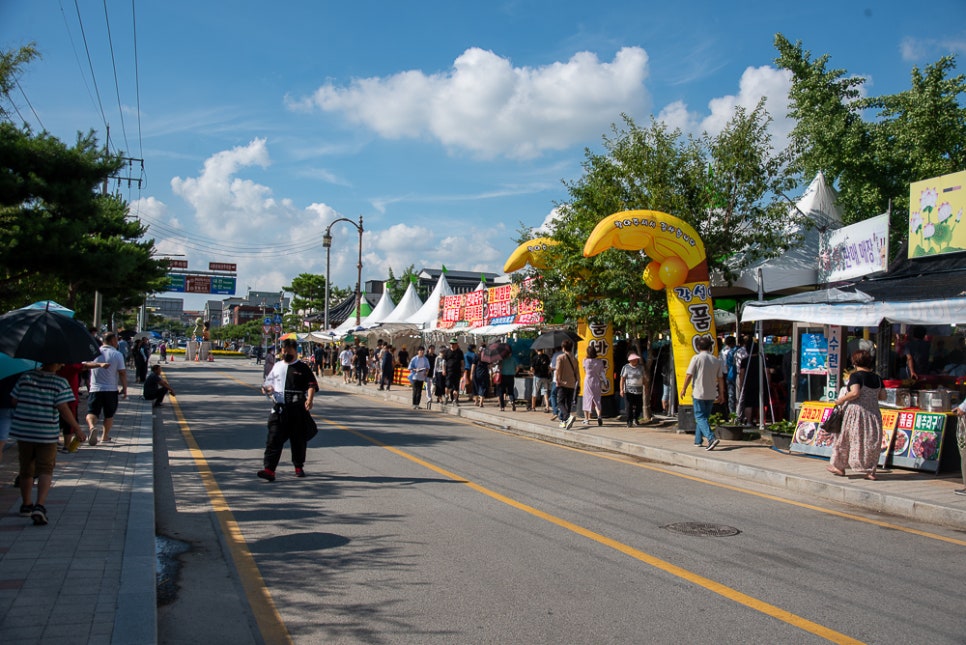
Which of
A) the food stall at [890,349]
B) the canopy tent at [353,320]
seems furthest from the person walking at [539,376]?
the canopy tent at [353,320]

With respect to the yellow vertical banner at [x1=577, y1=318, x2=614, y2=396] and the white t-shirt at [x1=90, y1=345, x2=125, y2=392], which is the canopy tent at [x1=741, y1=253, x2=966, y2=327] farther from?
the white t-shirt at [x1=90, y1=345, x2=125, y2=392]

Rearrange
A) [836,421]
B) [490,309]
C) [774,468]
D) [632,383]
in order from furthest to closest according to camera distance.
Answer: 1. [490,309]
2. [632,383]
3. [774,468]
4. [836,421]

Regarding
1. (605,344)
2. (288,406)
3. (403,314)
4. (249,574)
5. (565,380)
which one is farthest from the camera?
(403,314)

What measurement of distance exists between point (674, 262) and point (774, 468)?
5.06 meters

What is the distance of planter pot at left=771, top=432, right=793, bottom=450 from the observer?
12.4m

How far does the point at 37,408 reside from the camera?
6.77m

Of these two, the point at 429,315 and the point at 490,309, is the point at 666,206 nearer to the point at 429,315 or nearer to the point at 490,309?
the point at 490,309

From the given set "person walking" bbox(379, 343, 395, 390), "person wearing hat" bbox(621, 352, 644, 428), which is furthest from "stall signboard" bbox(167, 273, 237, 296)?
"person wearing hat" bbox(621, 352, 644, 428)

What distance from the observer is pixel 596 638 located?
14.8ft

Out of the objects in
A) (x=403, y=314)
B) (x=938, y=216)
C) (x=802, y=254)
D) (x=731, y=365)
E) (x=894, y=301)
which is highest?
(x=938, y=216)

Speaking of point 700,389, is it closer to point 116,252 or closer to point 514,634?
point 514,634

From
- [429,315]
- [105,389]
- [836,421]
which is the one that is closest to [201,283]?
[429,315]

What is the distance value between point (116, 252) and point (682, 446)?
43.0ft

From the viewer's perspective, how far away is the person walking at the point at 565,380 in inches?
640
